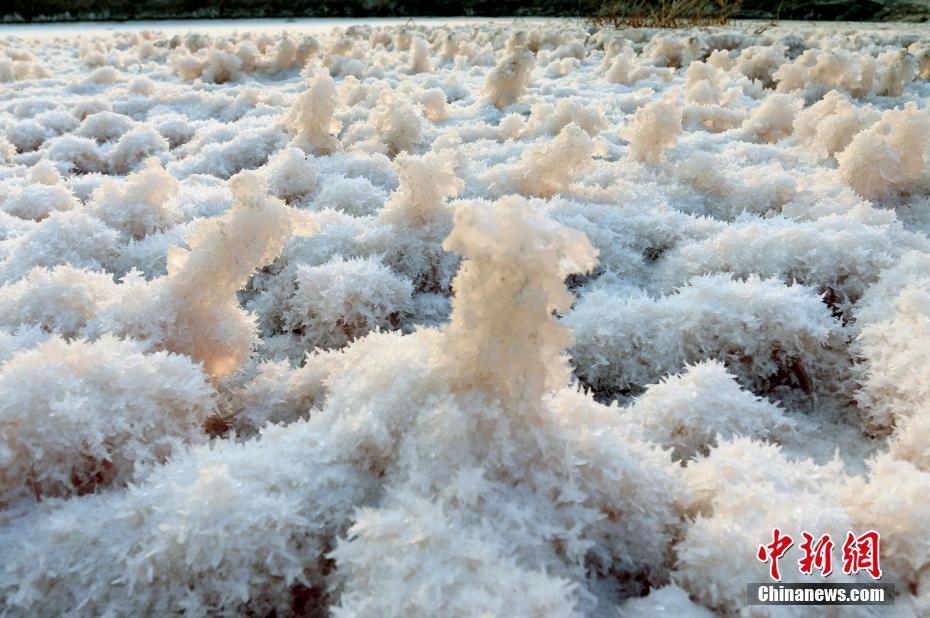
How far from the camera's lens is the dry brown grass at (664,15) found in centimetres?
1086

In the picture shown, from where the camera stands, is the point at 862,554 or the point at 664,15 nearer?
the point at 862,554

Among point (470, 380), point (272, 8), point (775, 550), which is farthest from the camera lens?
point (272, 8)

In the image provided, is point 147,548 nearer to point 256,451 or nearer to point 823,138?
point 256,451

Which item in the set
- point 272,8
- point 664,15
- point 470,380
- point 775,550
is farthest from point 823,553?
point 272,8

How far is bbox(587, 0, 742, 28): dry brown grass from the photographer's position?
10859 millimetres

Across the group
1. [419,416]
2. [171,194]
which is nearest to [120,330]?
[419,416]

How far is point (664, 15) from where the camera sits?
1102 cm

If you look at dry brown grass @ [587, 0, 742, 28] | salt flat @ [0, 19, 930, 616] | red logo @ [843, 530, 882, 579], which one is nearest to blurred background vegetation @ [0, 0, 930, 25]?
dry brown grass @ [587, 0, 742, 28]

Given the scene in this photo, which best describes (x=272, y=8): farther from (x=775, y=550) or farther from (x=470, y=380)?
(x=775, y=550)

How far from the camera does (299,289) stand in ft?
7.06

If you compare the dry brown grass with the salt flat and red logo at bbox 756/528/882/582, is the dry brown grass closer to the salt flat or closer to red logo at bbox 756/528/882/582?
the salt flat

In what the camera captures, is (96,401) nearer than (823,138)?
Yes

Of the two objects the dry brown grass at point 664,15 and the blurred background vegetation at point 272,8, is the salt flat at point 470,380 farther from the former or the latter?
the blurred background vegetation at point 272,8

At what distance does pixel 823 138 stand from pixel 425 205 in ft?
7.43
